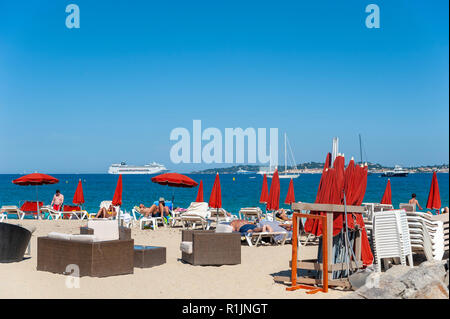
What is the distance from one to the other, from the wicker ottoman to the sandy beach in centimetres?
10

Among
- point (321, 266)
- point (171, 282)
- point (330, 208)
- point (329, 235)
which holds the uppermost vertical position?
point (330, 208)

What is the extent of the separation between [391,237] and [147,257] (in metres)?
3.55

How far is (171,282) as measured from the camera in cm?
664

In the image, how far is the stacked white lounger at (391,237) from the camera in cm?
696

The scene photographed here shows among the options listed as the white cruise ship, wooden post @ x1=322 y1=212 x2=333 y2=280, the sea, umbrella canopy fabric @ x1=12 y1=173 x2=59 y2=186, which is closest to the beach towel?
wooden post @ x1=322 y1=212 x2=333 y2=280

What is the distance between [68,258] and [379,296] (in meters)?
4.14

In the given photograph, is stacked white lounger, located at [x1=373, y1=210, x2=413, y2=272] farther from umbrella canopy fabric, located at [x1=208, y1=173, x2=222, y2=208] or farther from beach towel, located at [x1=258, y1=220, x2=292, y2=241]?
umbrella canopy fabric, located at [x1=208, y1=173, x2=222, y2=208]

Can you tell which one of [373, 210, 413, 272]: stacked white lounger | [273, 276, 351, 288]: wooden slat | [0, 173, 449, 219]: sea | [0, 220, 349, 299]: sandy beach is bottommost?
[0, 173, 449, 219]: sea

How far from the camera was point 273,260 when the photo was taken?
8.49 m

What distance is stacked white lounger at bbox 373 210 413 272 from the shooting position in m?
6.96

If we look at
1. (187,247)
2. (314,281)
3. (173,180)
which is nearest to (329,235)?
(314,281)

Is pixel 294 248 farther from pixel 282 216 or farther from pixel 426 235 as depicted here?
pixel 282 216
